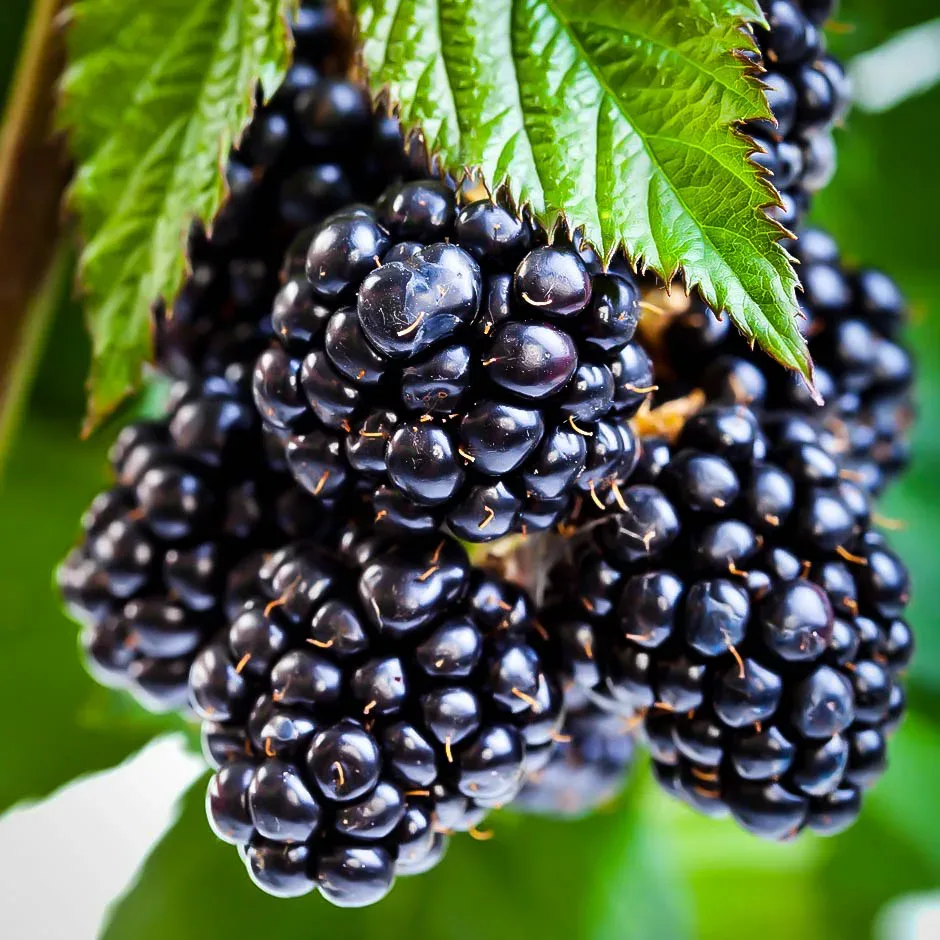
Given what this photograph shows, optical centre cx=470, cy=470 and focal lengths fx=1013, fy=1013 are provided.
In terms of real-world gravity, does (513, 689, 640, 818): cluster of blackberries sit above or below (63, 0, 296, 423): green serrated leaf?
below

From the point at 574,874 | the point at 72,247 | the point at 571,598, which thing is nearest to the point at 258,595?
the point at 571,598

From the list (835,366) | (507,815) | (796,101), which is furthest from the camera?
(507,815)

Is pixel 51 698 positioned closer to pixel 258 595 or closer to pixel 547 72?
pixel 258 595

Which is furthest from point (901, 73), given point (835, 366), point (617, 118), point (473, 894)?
point (473, 894)

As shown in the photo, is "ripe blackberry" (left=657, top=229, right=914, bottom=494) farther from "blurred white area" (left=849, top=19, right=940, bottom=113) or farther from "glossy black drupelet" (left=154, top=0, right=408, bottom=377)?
"blurred white area" (left=849, top=19, right=940, bottom=113)

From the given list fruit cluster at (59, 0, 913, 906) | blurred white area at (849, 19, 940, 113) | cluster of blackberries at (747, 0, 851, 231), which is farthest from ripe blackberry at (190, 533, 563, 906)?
blurred white area at (849, 19, 940, 113)

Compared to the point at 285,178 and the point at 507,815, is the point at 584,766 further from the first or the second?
the point at 285,178

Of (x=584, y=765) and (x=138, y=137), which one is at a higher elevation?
(x=138, y=137)
